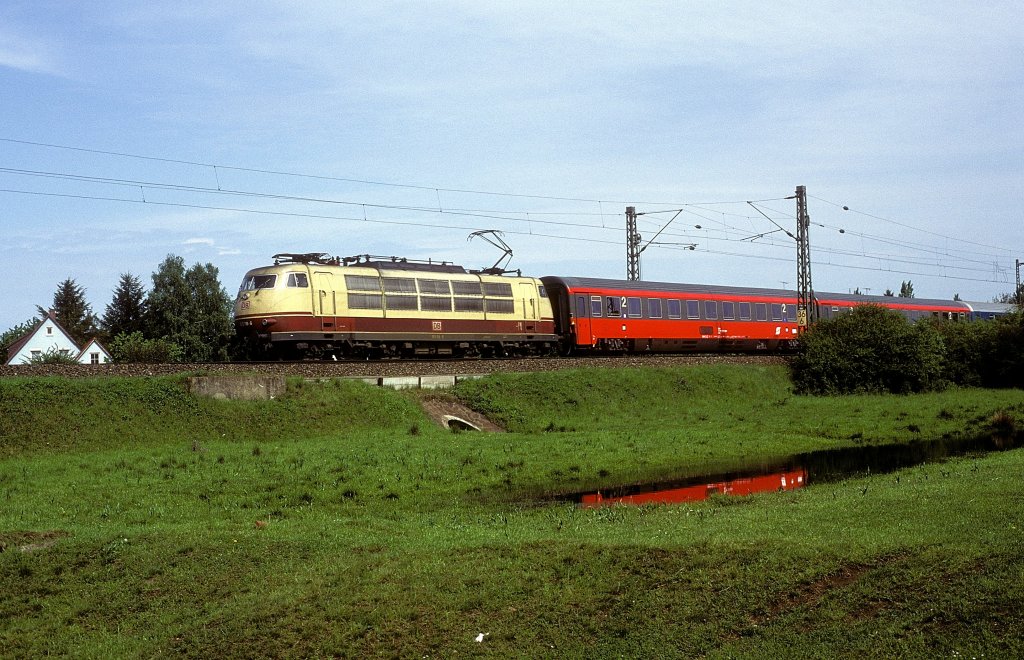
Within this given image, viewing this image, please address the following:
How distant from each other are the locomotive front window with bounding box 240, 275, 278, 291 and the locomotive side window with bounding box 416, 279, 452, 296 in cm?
640

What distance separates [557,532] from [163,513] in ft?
27.0

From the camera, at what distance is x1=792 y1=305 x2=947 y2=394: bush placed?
49.6 m

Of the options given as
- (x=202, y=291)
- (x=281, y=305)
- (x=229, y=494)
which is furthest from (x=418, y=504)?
(x=202, y=291)

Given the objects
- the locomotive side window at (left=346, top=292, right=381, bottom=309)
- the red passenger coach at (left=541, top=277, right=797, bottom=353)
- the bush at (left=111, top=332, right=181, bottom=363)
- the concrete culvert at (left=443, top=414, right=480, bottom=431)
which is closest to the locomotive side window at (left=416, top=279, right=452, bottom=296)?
the locomotive side window at (left=346, top=292, right=381, bottom=309)

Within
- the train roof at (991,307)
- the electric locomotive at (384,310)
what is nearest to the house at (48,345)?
the electric locomotive at (384,310)

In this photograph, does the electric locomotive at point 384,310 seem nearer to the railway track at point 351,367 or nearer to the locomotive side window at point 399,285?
the locomotive side window at point 399,285

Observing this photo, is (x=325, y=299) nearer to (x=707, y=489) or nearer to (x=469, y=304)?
(x=469, y=304)

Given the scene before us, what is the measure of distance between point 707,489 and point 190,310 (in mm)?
69090

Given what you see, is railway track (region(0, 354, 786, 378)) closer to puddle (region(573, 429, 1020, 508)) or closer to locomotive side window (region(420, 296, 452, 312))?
locomotive side window (region(420, 296, 452, 312))

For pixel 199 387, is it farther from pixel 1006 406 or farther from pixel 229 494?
pixel 1006 406

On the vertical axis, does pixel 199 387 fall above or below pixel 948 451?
above

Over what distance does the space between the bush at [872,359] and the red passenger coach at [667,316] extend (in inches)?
220

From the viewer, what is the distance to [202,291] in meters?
86.2

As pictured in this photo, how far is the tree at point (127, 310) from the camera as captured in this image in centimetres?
8656
